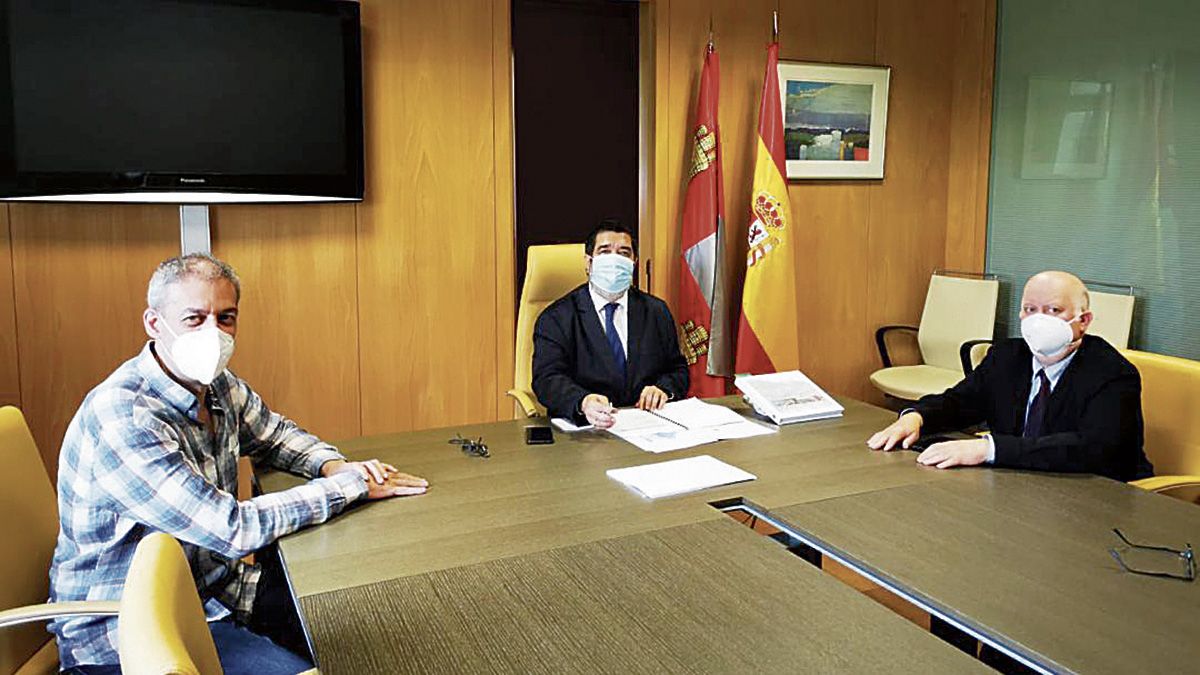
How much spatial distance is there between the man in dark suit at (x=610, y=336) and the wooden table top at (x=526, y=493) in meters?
0.51

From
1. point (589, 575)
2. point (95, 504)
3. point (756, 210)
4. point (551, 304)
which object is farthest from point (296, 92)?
point (589, 575)

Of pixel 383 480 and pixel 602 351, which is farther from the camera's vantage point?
pixel 602 351

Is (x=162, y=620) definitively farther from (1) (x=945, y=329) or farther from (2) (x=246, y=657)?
(1) (x=945, y=329)

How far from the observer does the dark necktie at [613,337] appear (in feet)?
10.6

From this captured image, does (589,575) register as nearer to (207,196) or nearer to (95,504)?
(95,504)

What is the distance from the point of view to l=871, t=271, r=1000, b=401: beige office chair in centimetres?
471

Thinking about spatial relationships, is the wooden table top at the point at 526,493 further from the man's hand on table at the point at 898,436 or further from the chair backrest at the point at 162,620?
the chair backrest at the point at 162,620

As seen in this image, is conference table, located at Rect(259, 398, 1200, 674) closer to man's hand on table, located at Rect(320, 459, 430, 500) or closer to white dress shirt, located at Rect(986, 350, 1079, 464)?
man's hand on table, located at Rect(320, 459, 430, 500)

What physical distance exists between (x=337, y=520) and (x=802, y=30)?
379cm

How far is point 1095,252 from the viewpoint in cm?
445

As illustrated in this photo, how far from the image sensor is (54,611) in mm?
1655

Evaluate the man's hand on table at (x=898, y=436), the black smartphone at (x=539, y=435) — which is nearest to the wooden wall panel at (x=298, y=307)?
the black smartphone at (x=539, y=435)

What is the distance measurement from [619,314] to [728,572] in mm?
1695

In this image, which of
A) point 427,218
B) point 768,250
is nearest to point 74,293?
point 427,218
